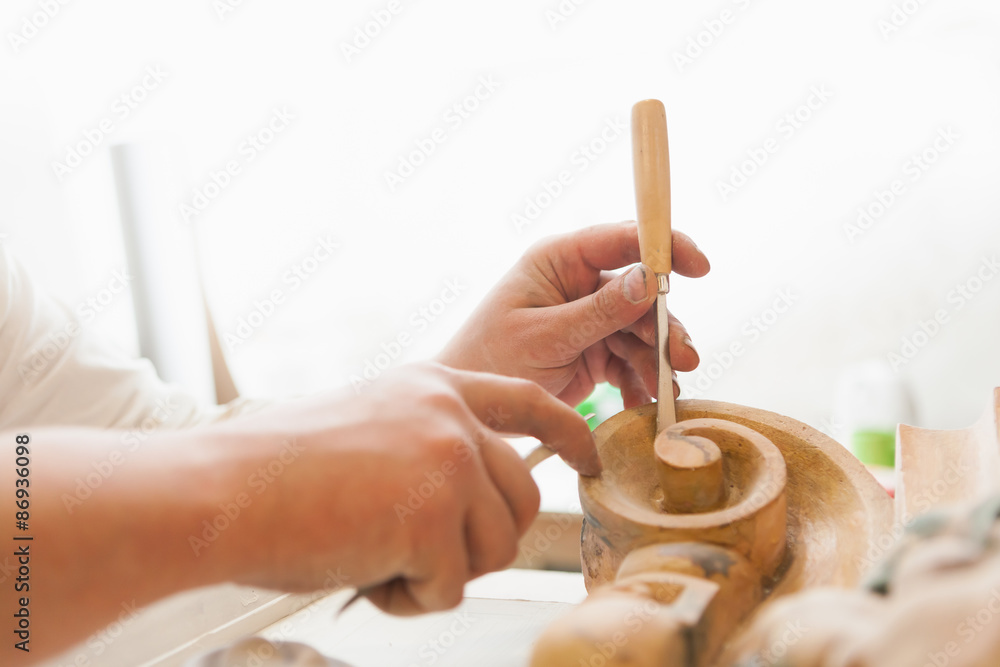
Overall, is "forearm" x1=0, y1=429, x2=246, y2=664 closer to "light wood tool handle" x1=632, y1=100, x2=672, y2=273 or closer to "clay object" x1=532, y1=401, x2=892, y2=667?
"clay object" x1=532, y1=401, x2=892, y2=667

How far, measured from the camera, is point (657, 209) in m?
0.55

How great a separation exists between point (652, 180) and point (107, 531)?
438mm

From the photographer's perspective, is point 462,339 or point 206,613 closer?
point 206,613

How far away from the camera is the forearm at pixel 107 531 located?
350 mm

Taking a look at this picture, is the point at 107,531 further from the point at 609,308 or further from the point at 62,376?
the point at 62,376

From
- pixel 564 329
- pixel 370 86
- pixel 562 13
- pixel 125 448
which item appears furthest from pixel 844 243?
pixel 125 448

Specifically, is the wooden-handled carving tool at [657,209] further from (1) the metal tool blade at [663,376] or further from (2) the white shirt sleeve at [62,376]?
(2) the white shirt sleeve at [62,376]

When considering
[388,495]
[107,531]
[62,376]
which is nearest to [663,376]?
[388,495]

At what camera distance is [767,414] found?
1.73 ft

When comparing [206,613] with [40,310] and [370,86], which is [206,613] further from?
[370,86]

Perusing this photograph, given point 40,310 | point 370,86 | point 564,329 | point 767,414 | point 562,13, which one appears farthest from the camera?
point 370,86

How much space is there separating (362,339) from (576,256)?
791mm

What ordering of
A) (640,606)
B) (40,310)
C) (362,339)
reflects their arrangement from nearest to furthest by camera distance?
(640,606)
(40,310)
(362,339)

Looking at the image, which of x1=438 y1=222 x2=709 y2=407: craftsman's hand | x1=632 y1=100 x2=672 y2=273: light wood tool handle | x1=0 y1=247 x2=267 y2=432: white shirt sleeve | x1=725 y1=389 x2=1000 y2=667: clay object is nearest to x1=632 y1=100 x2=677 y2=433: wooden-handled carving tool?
x1=632 y1=100 x2=672 y2=273: light wood tool handle
